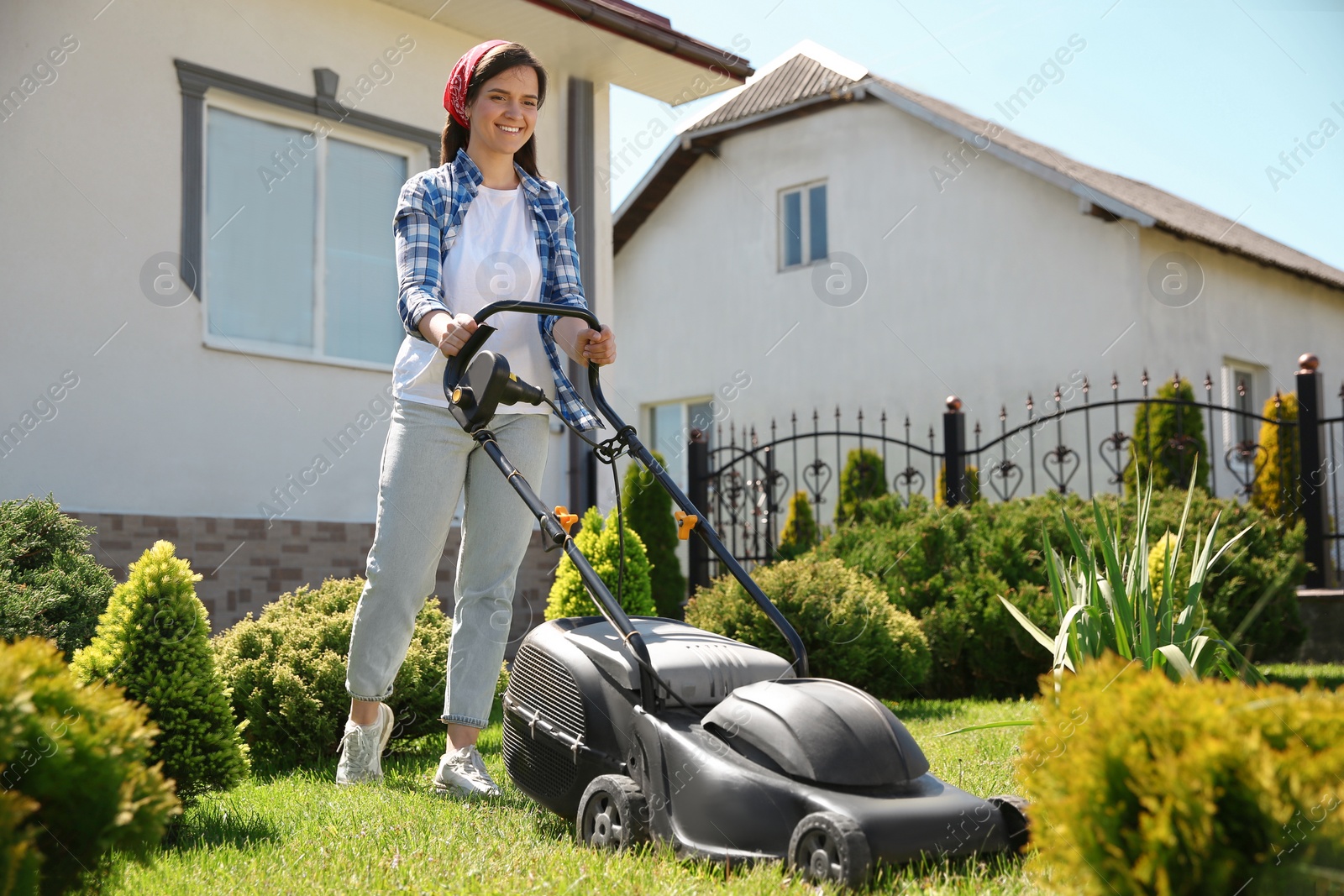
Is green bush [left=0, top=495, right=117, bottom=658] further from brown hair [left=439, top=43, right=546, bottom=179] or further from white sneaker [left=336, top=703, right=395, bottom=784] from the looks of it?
brown hair [left=439, top=43, right=546, bottom=179]

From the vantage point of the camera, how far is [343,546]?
7.04m

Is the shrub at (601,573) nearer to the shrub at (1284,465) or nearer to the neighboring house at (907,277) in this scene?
the shrub at (1284,465)

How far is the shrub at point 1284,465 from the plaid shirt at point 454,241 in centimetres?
558

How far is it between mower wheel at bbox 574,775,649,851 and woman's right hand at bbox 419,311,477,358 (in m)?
1.18

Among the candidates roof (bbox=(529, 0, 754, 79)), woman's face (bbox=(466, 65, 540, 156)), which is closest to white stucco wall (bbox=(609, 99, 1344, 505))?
roof (bbox=(529, 0, 754, 79))

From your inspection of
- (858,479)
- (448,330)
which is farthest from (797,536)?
(448,330)

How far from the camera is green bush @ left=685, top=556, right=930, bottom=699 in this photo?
5.76 m

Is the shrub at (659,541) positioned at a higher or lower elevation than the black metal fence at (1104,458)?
lower

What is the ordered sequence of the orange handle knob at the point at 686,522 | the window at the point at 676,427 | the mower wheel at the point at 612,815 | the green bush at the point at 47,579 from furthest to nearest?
1. the window at the point at 676,427
2. the green bush at the point at 47,579
3. the orange handle knob at the point at 686,522
4. the mower wheel at the point at 612,815

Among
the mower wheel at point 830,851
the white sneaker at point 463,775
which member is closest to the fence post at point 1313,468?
the white sneaker at point 463,775

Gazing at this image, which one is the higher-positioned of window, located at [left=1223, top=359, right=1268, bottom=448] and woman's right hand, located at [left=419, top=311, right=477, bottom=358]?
window, located at [left=1223, top=359, right=1268, bottom=448]

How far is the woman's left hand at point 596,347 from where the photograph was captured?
349 cm

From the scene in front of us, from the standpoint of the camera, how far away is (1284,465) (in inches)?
310

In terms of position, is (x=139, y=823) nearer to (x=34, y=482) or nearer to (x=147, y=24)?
(x=34, y=482)
